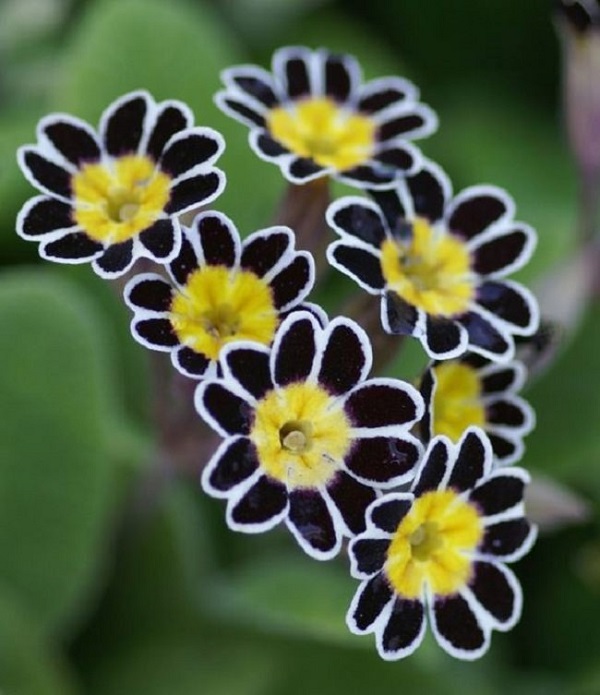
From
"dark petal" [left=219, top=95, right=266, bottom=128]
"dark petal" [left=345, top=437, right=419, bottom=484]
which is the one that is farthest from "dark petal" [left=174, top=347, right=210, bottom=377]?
"dark petal" [left=219, top=95, right=266, bottom=128]

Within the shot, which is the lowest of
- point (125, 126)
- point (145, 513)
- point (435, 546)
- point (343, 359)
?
point (145, 513)

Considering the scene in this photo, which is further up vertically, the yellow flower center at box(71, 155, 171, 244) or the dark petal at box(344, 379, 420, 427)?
the yellow flower center at box(71, 155, 171, 244)

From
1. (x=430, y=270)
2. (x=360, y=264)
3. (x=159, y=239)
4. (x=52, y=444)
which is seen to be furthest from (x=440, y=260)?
(x=52, y=444)

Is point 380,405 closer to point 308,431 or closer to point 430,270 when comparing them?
point 308,431

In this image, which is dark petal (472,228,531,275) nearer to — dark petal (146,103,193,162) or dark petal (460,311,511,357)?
dark petal (460,311,511,357)

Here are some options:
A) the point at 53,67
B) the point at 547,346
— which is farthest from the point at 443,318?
the point at 53,67

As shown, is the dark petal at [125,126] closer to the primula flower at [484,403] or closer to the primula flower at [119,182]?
the primula flower at [119,182]
